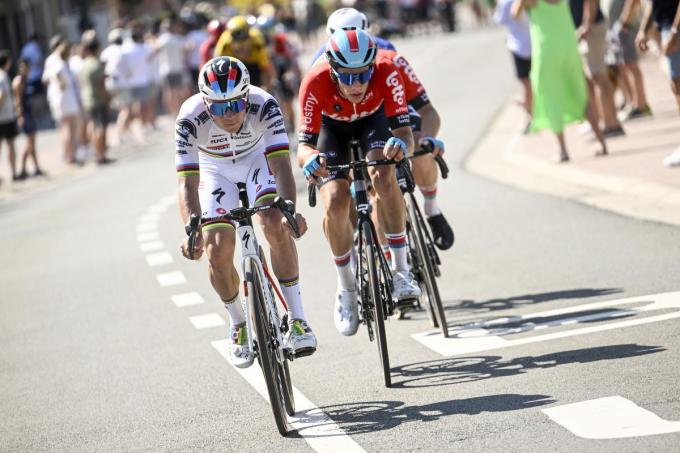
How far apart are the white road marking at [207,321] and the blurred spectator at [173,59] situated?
19.7m

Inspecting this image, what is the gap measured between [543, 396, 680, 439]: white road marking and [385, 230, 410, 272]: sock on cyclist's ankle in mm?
1992

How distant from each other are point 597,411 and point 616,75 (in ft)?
42.8

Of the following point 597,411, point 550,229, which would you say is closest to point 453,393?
point 597,411

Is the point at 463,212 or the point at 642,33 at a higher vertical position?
the point at 642,33

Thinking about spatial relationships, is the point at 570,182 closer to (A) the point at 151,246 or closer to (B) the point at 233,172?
(A) the point at 151,246

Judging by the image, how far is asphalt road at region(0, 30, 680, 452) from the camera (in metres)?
6.93

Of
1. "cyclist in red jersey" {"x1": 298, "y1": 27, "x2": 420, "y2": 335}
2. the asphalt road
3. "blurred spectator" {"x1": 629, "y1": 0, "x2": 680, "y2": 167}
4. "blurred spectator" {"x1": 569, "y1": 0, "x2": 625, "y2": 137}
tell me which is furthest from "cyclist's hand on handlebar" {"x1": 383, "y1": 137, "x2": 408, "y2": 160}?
"blurred spectator" {"x1": 569, "y1": 0, "x2": 625, "y2": 137}

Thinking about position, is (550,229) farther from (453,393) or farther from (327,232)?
(453,393)

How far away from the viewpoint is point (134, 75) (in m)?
27.8

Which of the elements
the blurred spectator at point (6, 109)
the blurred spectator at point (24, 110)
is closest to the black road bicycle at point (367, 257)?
the blurred spectator at point (6, 109)

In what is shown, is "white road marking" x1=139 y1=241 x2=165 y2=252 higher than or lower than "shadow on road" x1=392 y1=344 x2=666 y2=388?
lower

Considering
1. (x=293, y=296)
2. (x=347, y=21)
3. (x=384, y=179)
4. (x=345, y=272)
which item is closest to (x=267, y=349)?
(x=293, y=296)

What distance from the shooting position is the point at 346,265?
27.7 ft

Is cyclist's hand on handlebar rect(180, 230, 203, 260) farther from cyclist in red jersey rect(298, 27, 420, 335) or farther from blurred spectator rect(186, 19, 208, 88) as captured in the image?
blurred spectator rect(186, 19, 208, 88)
